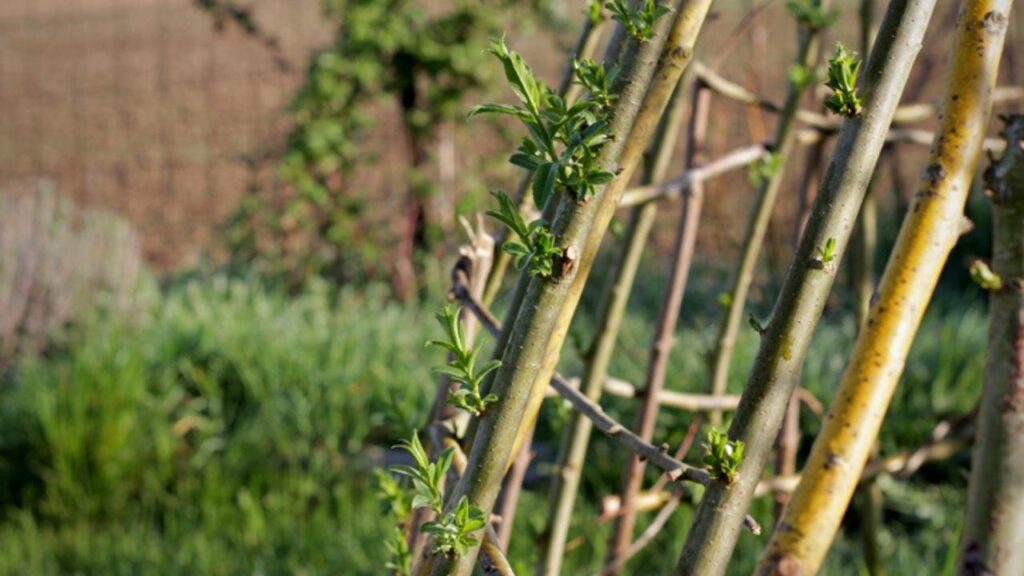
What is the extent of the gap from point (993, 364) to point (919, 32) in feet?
0.87

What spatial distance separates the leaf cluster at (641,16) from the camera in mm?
713

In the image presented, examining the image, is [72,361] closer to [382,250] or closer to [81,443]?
[81,443]

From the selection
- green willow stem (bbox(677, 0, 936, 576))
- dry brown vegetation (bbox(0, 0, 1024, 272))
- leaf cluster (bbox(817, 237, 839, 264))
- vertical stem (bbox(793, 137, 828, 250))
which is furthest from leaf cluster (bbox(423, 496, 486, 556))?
dry brown vegetation (bbox(0, 0, 1024, 272))

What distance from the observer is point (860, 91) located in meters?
0.73

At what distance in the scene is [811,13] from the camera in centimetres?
150

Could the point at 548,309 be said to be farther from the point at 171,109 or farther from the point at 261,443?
the point at 171,109

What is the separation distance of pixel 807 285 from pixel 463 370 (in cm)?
22

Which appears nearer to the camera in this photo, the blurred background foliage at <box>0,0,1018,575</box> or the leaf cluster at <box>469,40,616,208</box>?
the leaf cluster at <box>469,40,616,208</box>

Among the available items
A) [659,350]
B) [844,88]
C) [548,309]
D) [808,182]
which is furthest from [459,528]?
[808,182]

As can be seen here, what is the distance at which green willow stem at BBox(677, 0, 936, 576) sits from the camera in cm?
72

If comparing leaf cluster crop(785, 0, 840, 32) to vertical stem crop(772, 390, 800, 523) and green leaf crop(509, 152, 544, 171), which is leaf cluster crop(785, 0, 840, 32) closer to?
vertical stem crop(772, 390, 800, 523)

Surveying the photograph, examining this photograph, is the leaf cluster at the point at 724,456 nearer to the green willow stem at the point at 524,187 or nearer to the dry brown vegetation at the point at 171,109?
the green willow stem at the point at 524,187

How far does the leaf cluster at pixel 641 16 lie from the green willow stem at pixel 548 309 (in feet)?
0.04

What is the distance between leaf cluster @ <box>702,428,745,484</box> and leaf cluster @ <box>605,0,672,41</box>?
0.24 m
